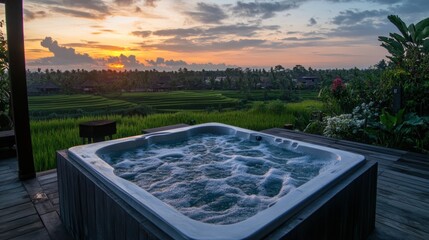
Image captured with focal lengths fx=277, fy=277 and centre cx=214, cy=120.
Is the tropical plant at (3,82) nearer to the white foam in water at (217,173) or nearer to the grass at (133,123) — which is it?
the grass at (133,123)

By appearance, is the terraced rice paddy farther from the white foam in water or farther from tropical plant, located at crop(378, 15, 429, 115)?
tropical plant, located at crop(378, 15, 429, 115)

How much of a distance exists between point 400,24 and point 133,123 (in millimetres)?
5102

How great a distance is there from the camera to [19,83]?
8.52 ft

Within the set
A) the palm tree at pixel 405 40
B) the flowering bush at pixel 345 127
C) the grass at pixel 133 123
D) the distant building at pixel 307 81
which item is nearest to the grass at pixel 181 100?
the grass at pixel 133 123

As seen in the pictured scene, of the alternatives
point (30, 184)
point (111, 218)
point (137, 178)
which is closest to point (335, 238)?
point (111, 218)

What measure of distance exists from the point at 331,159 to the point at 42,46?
5759 millimetres

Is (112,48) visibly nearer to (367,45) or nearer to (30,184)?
(30,184)

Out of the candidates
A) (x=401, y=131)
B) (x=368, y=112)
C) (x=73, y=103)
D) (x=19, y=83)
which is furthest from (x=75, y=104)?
(x=401, y=131)

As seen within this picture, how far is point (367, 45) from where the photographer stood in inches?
244

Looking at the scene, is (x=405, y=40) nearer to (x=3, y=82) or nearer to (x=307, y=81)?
(x=3, y=82)

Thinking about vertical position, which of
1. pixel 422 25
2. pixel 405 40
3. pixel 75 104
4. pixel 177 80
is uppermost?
pixel 422 25

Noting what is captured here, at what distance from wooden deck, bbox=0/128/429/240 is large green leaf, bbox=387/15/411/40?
7.90 ft

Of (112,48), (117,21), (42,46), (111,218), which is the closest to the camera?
(111,218)

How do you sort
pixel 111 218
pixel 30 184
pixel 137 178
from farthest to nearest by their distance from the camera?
pixel 30 184, pixel 137 178, pixel 111 218
